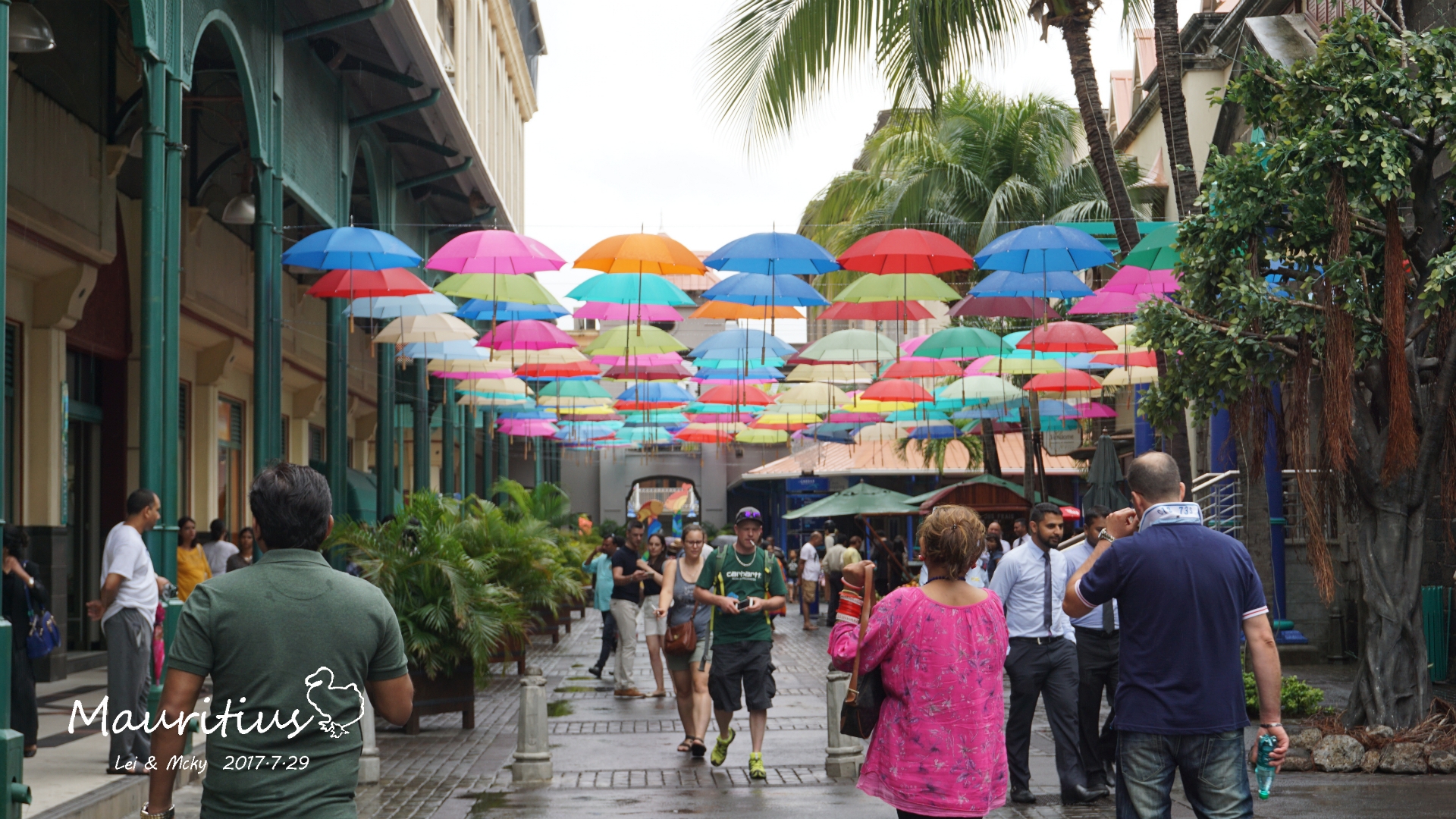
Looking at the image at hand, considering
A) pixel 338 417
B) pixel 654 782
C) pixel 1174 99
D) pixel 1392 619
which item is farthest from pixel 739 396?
pixel 654 782

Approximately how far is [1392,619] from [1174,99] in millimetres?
5561

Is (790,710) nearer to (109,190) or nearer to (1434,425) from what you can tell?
(1434,425)

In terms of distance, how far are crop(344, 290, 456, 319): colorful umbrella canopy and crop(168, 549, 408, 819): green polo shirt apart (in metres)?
13.3

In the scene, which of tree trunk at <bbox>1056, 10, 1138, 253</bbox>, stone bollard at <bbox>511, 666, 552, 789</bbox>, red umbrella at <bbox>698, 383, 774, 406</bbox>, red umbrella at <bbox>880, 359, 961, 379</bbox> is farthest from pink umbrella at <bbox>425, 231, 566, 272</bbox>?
red umbrella at <bbox>698, 383, 774, 406</bbox>

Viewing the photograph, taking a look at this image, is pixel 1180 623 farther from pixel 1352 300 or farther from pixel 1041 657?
pixel 1352 300

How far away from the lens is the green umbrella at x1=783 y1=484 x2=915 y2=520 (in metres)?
30.0

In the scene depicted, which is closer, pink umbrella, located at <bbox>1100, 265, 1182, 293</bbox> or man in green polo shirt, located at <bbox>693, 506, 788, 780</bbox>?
man in green polo shirt, located at <bbox>693, 506, 788, 780</bbox>

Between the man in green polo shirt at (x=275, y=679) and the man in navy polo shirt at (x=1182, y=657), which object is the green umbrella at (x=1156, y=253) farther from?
the man in green polo shirt at (x=275, y=679)

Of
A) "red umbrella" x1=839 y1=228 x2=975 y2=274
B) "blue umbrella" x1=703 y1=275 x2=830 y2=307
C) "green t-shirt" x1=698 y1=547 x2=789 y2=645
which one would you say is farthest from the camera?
"blue umbrella" x1=703 y1=275 x2=830 y2=307

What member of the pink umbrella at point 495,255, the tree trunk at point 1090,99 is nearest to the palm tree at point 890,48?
the tree trunk at point 1090,99

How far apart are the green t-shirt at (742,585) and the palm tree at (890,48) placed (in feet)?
18.7

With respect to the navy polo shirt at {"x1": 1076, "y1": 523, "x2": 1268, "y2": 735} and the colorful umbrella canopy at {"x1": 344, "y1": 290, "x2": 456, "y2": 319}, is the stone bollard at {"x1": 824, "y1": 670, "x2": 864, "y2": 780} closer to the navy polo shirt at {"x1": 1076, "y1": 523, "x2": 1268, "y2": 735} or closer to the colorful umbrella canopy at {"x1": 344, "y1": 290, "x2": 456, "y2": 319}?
the navy polo shirt at {"x1": 1076, "y1": 523, "x2": 1268, "y2": 735}

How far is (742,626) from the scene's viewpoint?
33.6ft

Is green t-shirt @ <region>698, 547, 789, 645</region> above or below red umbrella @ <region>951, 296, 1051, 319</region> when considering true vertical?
below
